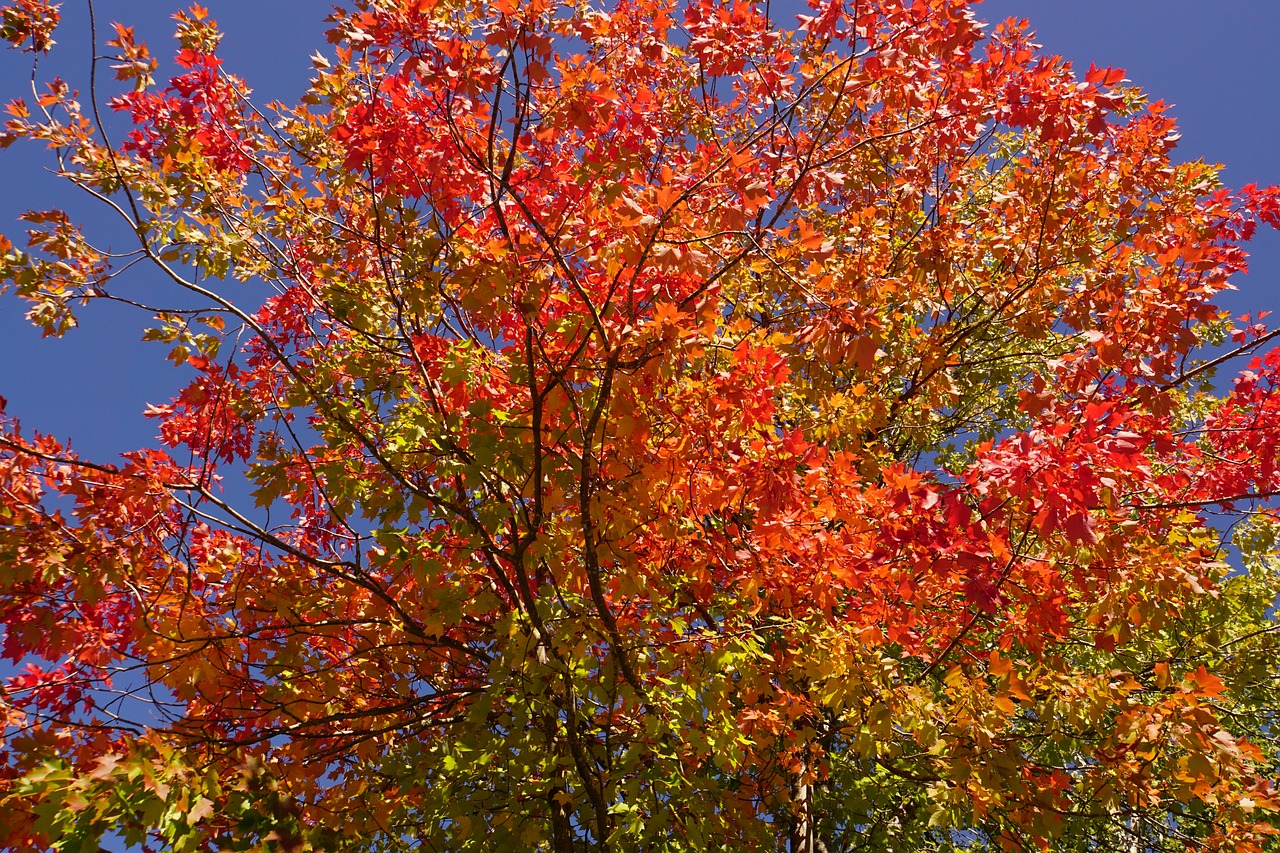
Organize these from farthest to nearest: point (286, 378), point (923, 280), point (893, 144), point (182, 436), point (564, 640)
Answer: point (893, 144)
point (923, 280)
point (182, 436)
point (286, 378)
point (564, 640)

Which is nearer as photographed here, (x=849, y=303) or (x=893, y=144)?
(x=849, y=303)

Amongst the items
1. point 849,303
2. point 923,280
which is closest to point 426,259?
point 849,303

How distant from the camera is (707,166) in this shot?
13.8ft

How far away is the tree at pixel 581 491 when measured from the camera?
3.70 metres

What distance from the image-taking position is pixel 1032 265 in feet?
19.9

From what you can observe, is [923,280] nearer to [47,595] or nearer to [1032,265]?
[1032,265]

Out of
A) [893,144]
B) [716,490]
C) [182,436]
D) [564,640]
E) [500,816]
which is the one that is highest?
[893,144]

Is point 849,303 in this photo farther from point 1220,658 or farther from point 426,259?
point 1220,658

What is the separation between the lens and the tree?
3703 mm

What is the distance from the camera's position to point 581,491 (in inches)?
151

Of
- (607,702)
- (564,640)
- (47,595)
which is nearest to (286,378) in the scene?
(47,595)

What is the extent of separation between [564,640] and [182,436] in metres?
3.87

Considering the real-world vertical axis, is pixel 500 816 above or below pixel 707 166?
below

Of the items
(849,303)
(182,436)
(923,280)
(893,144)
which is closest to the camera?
(849,303)
